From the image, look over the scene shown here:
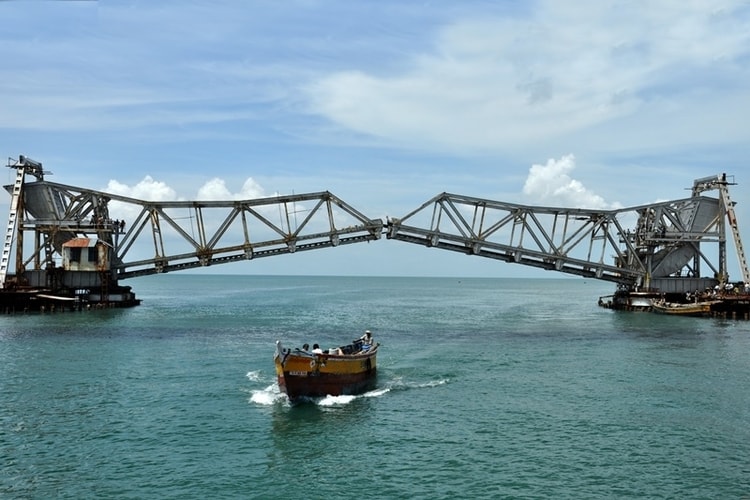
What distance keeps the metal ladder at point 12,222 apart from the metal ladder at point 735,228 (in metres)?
86.6

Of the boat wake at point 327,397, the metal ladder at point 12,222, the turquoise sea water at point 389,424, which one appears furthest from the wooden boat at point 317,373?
the metal ladder at point 12,222

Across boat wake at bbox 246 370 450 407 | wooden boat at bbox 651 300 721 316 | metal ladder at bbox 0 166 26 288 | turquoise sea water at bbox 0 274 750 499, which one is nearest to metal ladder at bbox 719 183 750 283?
wooden boat at bbox 651 300 721 316

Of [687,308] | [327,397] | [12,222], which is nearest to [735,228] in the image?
[687,308]

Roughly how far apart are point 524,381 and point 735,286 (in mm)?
58433

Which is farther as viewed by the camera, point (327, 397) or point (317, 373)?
point (327, 397)

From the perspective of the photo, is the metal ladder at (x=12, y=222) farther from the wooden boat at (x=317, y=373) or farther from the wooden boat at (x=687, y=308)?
the wooden boat at (x=687, y=308)

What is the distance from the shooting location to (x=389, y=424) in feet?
91.5

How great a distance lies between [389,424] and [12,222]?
65870 millimetres

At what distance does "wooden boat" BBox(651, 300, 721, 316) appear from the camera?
76250mm

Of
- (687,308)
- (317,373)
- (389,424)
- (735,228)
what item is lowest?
(389,424)

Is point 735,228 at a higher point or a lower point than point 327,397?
higher

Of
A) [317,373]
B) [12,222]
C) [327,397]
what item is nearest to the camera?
[317,373]

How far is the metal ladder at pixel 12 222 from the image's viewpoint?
7356 cm

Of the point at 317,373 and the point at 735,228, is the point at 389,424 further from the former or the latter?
the point at 735,228
